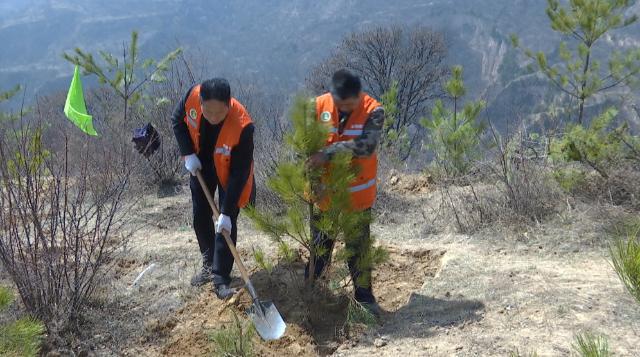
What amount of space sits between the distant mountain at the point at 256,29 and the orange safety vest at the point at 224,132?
67.7 metres

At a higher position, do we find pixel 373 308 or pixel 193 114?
pixel 193 114

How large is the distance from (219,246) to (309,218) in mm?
825

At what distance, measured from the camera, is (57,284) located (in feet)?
10.7

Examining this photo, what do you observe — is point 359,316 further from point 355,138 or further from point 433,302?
point 355,138

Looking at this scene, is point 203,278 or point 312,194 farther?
point 203,278

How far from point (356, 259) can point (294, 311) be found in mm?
550

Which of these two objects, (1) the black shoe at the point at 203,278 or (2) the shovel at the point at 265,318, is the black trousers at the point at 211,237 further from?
(2) the shovel at the point at 265,318

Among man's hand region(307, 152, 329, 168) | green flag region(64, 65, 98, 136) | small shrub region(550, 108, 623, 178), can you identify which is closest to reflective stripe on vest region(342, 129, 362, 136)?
man's hand region(307, 152, 329, 168)

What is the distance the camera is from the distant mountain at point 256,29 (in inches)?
3595


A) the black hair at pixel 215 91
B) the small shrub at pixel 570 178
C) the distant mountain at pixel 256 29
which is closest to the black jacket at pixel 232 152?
the black hair at pixel 215 91

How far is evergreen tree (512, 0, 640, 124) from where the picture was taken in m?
7.92

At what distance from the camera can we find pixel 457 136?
7.89m

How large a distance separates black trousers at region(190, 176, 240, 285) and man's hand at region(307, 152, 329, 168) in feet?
2.75

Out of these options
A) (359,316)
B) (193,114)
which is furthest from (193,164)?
(359,316)
